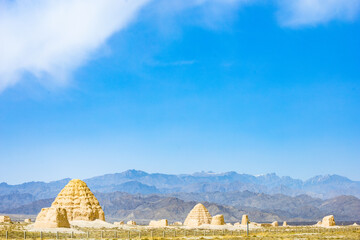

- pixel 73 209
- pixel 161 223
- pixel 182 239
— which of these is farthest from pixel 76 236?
pixel 161 223

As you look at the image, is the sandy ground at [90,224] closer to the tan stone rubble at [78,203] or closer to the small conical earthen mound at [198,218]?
the tan stone rubble at [78,203]

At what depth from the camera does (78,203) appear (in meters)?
73.7

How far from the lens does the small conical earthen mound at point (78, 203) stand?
72.2 meters

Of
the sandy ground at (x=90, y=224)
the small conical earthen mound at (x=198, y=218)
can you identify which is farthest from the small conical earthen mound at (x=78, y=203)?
the small conical earthen mound at (x=198, y=218)

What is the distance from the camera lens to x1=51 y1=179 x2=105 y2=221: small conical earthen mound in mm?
72188

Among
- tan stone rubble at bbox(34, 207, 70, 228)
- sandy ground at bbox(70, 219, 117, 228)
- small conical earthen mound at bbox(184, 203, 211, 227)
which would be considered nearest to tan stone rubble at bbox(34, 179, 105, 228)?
sandy ground at bbox(70, 219, 117, 228)

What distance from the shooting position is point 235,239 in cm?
4869

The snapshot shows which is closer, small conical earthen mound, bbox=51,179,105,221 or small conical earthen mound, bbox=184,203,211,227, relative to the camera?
small conical earthen mound, bbox=51,179,105,221

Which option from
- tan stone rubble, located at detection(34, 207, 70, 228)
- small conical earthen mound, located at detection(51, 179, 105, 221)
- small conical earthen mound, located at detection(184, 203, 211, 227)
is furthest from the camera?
small conical earthen mound, located at detection(184, 203, 211, 227)

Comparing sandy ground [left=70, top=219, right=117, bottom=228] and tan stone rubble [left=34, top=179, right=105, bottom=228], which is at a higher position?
tan stone rubble [left=34, top=179, right=105, bottom=228]

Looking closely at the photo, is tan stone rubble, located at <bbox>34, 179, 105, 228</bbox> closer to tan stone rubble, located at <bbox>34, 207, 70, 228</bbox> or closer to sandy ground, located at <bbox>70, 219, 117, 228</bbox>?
sandy ground, located at <bbox>70, 219, 117, 228</bbox>

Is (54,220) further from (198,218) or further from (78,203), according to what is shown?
(198,218)

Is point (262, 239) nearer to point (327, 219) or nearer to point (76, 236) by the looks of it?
point (76, 236)

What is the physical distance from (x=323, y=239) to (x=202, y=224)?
42179 mm
